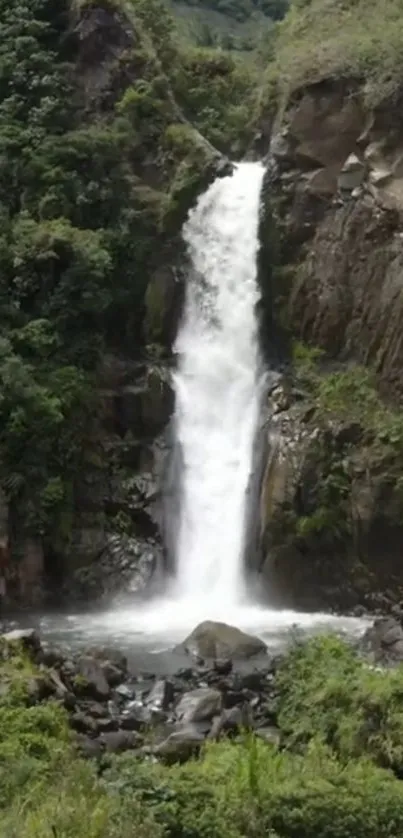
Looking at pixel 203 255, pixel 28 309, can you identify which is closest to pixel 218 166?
pixel 203 255

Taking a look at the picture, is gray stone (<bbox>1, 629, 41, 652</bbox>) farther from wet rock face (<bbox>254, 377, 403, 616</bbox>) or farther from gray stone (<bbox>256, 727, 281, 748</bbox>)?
wet rock face (<bbox>254, 377, 403, 616</bbox>)

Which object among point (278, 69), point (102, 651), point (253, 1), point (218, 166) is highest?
point (253, 1)

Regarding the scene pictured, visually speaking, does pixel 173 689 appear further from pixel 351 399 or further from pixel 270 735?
pixel 351 399

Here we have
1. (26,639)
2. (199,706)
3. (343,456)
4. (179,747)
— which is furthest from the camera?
(343,456)

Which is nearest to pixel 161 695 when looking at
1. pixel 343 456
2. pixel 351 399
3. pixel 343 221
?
pixel 343 456

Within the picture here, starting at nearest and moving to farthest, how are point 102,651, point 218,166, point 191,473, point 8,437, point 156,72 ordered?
point 102,651
point 8,437
point 191,473
point 218,166
point 156,72

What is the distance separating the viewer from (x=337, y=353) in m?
27.5

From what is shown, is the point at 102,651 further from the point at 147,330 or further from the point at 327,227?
the point at 327,227

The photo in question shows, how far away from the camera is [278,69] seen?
32.7 m

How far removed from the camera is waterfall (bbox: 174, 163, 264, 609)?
2545cm

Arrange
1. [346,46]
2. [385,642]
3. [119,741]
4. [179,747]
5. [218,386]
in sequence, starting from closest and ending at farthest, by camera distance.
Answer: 1. [179,747]
2. [119,741]
3. [385,642]
4. [218,386]
5. [346,46]

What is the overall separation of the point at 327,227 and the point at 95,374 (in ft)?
23.6

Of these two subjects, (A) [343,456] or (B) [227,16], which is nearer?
(A) [343,456]

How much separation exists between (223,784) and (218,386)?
16.8 metres
